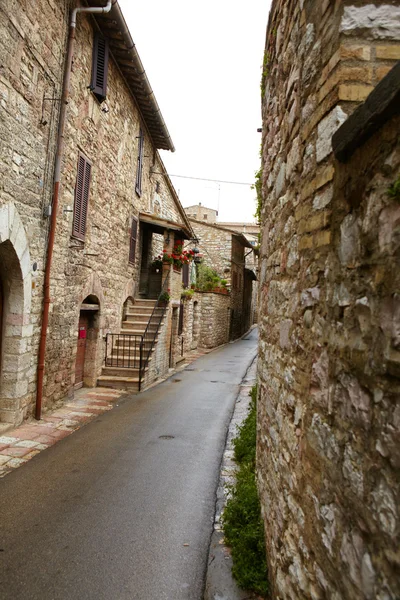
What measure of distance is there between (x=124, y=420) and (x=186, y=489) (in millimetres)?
2813

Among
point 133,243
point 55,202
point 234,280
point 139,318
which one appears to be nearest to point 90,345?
point 139,318

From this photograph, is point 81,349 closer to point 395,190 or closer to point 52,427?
point 52,427

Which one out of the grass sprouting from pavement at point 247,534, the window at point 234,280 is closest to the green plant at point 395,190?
the grass sprouting from pavement at point 247,534

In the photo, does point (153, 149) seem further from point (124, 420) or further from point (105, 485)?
point (105, 485)

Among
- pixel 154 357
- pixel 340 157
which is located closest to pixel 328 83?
pixel 340 157

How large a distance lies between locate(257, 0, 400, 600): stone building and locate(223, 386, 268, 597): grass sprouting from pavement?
0.17 m

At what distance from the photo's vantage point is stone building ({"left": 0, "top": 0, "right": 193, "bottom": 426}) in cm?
563

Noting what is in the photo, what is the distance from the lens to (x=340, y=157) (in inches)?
56.4

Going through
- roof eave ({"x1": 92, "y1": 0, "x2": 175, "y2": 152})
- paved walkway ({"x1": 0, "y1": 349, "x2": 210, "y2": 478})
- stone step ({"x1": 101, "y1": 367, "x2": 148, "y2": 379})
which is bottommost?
paved walkway ({"x1": 0, "y1": 349, "x2": 210, "y2": 478})

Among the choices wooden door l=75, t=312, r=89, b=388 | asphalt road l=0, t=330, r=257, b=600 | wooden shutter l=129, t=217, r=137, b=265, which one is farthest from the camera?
wooden shutter l=129, t=217, r=137, b=265

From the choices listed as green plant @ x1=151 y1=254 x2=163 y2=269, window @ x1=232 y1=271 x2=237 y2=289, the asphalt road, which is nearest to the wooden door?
the asphalt road

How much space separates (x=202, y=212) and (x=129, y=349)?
29.7 meters

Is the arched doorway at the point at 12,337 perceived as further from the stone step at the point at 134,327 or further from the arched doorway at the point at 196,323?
the arched doorway at the point at 196,323

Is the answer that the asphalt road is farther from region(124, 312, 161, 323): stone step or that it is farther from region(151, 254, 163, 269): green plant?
region(151, 254, 163, 269): green plant
